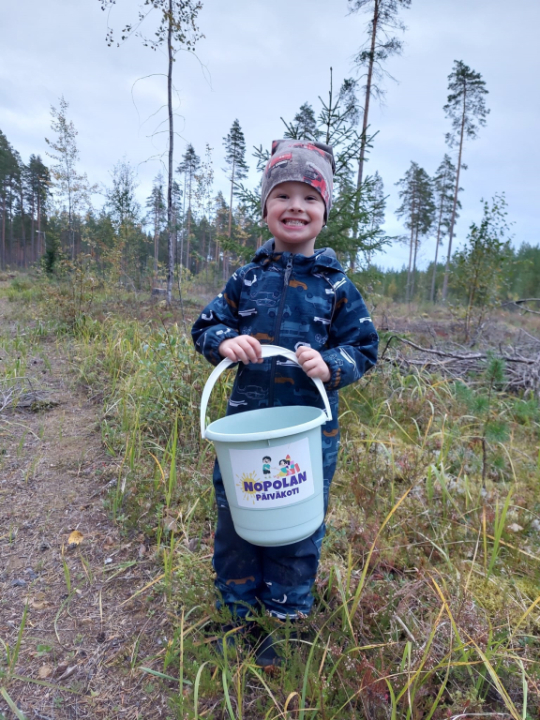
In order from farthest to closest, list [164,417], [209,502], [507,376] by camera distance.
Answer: [507,376] < [164,417] < [209,502]

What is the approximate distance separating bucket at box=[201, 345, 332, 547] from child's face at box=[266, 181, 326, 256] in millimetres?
511

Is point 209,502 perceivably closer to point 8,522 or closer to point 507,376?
point 8,522

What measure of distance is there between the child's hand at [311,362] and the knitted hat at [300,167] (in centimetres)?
69

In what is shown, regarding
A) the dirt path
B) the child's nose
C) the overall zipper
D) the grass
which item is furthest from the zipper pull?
the dirt path

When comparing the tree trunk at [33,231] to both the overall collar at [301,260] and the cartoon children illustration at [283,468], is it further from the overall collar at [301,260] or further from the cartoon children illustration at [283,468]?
the cartoon children illustration at [283,468]

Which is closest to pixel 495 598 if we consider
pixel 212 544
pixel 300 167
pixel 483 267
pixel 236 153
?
pixel 212 544

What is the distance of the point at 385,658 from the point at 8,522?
2.11 meters

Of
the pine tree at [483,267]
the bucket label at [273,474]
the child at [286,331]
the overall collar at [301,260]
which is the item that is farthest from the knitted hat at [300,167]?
the pine tree at [483,267]

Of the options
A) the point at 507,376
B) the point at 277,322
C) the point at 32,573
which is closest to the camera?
the point at 277,322

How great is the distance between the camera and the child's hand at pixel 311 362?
51.9 inches

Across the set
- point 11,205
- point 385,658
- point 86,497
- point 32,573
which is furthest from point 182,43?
point 11,205

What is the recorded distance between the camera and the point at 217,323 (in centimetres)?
163

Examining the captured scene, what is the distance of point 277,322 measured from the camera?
1.56 metres

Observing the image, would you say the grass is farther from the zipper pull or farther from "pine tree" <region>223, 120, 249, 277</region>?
"pine tree" <region>223, 120, 249, 277</region>
